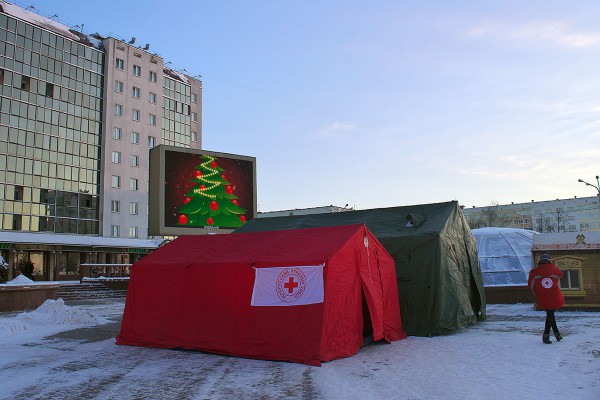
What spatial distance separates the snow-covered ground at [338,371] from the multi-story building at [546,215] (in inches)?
3543

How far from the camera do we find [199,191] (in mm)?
22375

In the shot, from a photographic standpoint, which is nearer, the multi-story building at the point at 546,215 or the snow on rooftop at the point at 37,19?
the snow on rooftop at the point at 37,19

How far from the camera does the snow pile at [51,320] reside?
1282cm

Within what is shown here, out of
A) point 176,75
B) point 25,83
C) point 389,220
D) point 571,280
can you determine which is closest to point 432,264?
point 389,220

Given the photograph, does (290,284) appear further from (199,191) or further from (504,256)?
(199,191)

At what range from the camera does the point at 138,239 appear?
4856 cm

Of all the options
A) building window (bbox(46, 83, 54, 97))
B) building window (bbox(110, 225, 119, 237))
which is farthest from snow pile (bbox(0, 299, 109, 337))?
building window (bbox(46, 83, 54, 97))

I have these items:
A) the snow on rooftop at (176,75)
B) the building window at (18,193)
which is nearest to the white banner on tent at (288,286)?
the building window at (18,193)

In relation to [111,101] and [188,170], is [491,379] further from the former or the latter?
[111,101]

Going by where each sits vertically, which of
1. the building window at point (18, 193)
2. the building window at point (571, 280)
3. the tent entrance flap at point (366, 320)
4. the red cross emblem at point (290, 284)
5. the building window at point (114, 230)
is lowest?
the tent entrance flap at point (366, 320)

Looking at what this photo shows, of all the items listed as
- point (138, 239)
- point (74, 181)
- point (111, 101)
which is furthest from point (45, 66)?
point (138, 239)

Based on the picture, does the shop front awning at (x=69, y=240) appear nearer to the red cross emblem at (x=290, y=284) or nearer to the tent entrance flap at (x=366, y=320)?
the tent entrance flap at (x=366, y=320)

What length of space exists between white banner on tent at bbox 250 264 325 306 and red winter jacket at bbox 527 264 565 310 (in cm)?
442

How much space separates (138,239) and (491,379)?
4601cm
